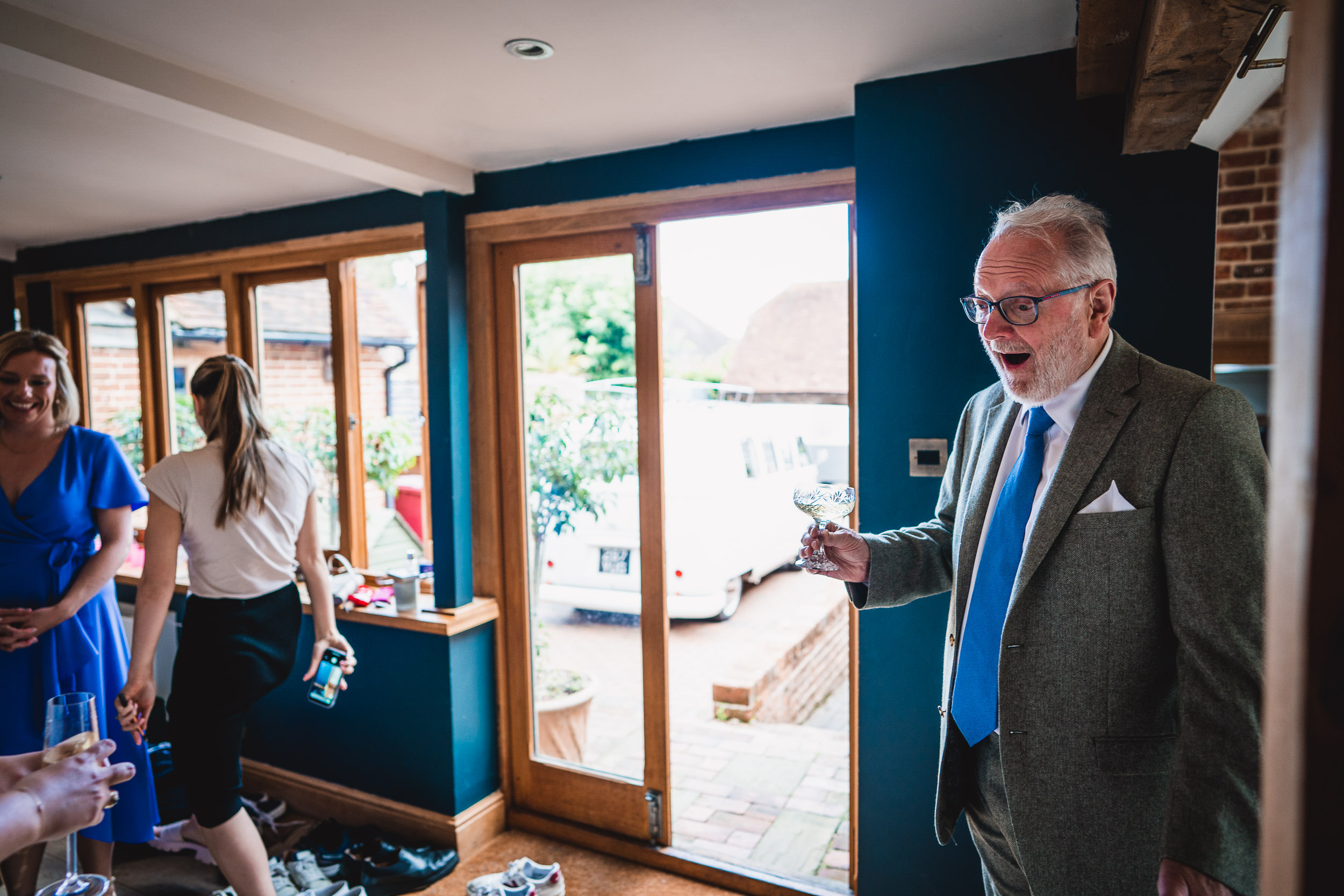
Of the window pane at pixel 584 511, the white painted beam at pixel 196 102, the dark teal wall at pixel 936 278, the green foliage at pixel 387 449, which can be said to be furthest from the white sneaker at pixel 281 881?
the white painted beam at pixel 196 102

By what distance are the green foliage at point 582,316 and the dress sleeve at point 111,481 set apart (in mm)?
1361

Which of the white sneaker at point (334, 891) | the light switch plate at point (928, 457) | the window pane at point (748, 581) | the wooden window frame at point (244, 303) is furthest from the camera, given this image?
the wooden window frame at point (244, 303)

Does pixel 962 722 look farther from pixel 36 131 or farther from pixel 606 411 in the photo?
pixel 36 131

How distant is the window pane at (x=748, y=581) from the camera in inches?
109

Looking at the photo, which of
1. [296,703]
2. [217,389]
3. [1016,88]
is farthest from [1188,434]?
[296,703]

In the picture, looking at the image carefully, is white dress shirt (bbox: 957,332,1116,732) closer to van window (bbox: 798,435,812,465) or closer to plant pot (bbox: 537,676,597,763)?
plant pot (bbox: 537,676,597,763)

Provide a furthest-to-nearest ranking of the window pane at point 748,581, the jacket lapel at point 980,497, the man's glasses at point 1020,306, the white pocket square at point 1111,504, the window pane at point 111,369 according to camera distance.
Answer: the window pane at point 111,369 < the window pane at point 748,581 < the jacket lapel at point 980,497 < the man's glasses at point 1020,306 < the white pocket square at point 1111,504

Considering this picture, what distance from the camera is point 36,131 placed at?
2535 millimetres

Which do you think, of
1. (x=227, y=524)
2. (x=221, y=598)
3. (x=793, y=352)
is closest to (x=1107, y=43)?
(x=227, y=524)

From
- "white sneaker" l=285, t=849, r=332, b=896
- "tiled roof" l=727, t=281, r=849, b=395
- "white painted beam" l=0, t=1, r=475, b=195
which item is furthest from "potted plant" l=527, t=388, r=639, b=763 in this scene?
"tiled roof" l=727, t=281, r=849, b=395

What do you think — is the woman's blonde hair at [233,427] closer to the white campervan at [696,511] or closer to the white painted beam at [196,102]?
the white painted beam at [196,102]

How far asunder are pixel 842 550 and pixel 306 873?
2.28 m

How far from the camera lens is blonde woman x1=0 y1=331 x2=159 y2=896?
2.29 metres

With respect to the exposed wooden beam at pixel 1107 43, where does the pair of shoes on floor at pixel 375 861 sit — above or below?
below
